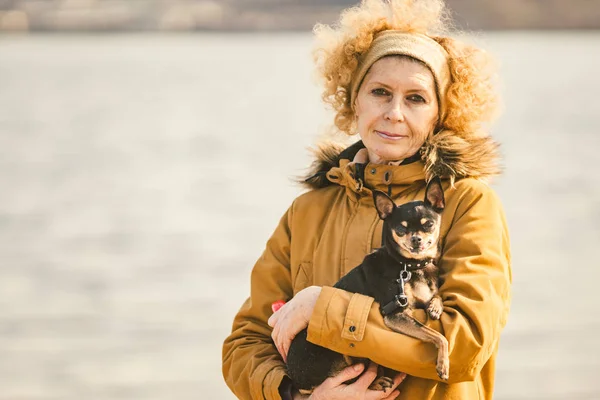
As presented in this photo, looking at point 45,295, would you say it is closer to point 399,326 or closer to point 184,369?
Answer: point 184,369

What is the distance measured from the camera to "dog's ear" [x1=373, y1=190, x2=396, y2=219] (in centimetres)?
327

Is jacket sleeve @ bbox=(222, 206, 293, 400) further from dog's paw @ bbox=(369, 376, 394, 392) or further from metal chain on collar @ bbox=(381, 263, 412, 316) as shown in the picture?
metal chain on collar @ bbox=(381, 263, 412, 316)

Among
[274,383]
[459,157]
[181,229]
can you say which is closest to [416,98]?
[459,157]

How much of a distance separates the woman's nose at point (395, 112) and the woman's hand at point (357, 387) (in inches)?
32.9

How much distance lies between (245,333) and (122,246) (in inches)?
352

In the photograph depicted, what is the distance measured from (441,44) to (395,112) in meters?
0.35

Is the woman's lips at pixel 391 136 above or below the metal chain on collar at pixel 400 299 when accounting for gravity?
above

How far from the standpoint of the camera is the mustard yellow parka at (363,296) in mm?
3129

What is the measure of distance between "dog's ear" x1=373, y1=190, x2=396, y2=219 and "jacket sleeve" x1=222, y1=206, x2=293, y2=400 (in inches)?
22.6

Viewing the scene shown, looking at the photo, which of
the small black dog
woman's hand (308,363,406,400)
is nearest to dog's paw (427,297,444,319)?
the small black dog

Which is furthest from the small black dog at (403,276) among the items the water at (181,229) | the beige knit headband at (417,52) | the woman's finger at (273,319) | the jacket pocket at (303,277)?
the water at (181,229)

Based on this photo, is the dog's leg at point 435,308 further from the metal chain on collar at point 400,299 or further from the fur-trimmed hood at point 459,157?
the fur-trimmed hood at point 459,157

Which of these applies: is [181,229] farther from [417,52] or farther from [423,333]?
[423,333]

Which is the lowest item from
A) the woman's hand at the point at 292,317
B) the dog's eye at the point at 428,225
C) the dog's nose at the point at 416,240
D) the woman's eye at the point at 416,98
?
the woman's hand at the point at 292,317
